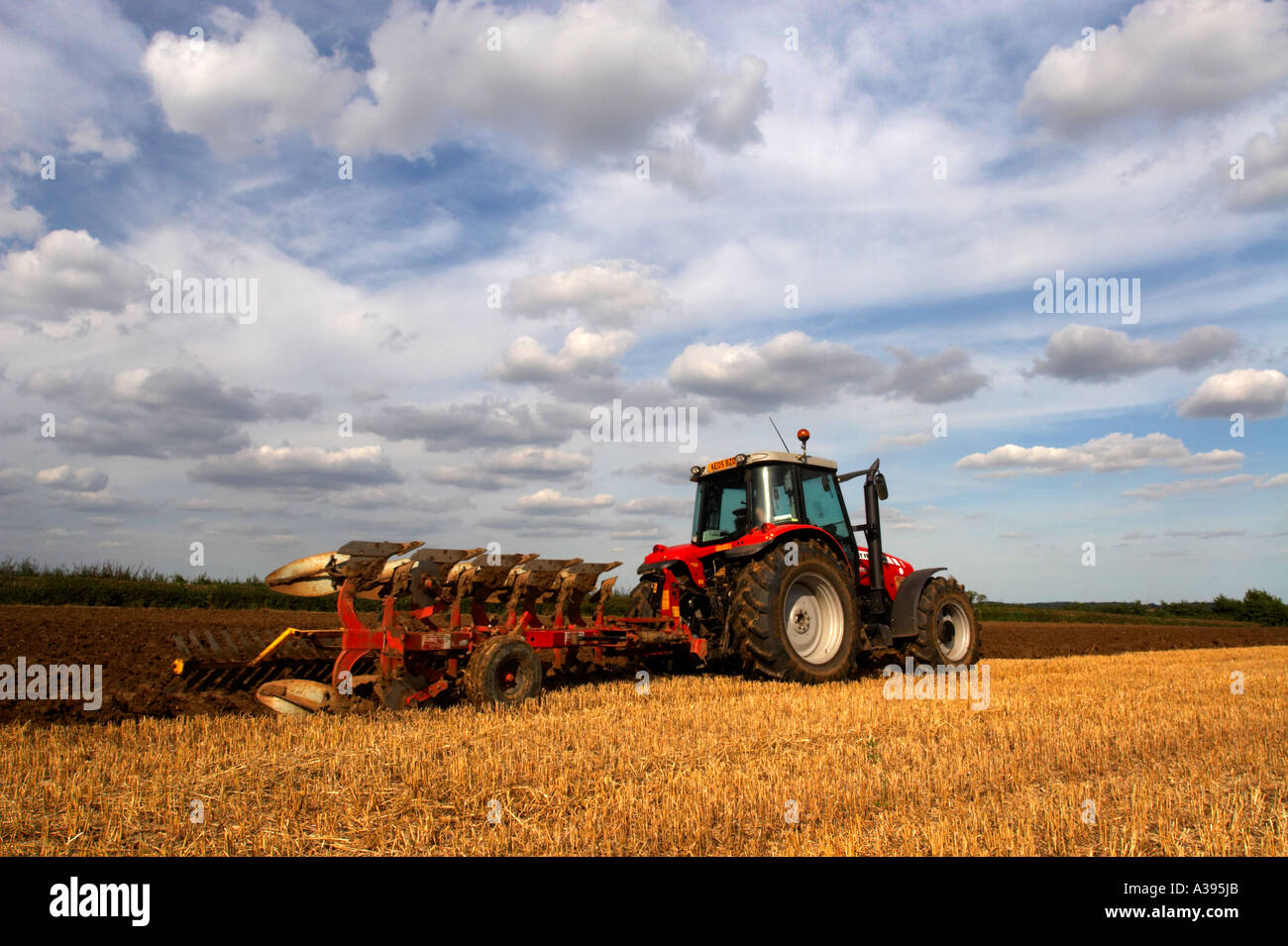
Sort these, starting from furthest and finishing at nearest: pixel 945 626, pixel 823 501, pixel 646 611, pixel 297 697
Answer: pixel 945 626 < pixel 823 501 < pixel 646 611 < pixel 297 697

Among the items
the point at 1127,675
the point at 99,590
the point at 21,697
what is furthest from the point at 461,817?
the point at 99,590

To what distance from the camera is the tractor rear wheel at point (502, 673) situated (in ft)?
21.0

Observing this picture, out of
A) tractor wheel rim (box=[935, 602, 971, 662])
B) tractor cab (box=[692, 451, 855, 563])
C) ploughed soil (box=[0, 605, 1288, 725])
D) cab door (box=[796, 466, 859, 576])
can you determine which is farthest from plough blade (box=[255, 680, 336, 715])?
tractor wheel rim (box=[935, 602, 971, 662])

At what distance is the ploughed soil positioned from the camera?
6496 mm

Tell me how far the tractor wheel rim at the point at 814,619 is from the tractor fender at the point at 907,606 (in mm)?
973

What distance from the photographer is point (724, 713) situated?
247 inches

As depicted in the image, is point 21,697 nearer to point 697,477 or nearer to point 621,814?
point 621,814

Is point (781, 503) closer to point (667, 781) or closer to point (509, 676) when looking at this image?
point (509, 676)

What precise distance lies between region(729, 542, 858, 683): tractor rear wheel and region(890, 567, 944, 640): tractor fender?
80 centimetres

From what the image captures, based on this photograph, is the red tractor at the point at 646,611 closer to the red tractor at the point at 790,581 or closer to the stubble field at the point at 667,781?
the red tractor at the point at 790,581

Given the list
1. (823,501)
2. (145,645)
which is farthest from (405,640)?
(145,645)

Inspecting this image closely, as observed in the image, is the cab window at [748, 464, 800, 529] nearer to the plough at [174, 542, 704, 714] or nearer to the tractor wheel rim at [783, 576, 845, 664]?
the tractor wheel rim at [783, 576, 845, 664]

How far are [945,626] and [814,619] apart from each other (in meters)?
2.29

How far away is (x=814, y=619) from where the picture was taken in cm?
875
